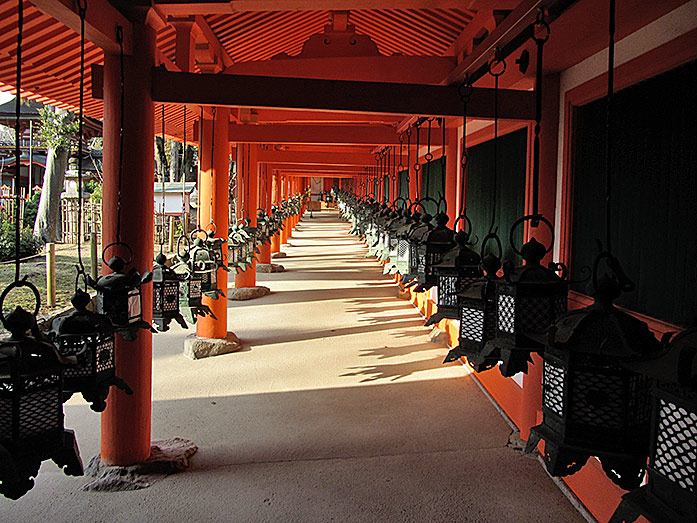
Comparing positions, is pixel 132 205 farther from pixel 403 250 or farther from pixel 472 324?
pixel 472 324

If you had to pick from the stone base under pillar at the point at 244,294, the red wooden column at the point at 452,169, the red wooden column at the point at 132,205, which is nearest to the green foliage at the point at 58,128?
the stone base under pillar at the point at 244,294

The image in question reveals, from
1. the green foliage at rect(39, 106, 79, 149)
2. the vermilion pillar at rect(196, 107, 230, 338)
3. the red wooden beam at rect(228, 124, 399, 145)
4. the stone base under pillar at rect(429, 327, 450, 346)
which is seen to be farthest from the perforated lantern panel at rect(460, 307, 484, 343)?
the green foliage at rect(39, 106, 79, 149)

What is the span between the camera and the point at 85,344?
189 centimetres

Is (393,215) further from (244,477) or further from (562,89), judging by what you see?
(244,477)

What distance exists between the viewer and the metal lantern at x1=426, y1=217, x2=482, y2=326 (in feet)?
8.35

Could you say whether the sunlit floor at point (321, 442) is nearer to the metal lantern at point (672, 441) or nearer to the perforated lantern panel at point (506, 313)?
the perforated lantern panel at point (506, 313)

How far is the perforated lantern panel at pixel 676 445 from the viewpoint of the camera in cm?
108

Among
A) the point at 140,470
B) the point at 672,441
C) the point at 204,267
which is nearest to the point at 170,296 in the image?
the point at 204,267

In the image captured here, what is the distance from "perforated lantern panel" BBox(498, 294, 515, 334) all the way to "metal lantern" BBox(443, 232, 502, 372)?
0.22m

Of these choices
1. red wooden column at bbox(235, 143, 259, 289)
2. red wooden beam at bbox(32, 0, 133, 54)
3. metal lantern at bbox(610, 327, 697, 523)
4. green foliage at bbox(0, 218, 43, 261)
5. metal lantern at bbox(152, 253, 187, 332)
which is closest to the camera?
metal lantern at bbox(610, 327, 697, 523)

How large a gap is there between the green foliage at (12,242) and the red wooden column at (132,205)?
8.13 meters

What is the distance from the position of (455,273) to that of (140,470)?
81.9 inches

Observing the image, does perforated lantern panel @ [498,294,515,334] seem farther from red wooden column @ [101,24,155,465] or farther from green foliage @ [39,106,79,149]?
green foliage @ [39,106,79,149]

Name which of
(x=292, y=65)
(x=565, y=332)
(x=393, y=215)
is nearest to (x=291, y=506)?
(x=565, y=332)
